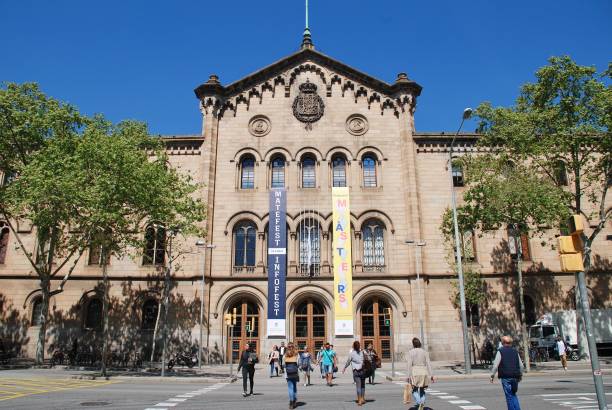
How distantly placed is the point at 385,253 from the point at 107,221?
57.6ft

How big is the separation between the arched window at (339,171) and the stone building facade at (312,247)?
10cm

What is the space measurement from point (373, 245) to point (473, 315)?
7830 millimetres

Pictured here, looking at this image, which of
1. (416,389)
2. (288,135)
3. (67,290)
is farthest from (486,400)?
(67,290)

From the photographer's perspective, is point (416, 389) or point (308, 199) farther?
point (308, 199)

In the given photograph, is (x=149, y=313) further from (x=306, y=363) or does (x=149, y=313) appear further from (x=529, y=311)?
(x=529, y=311)

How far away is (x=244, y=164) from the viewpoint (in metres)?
34.0

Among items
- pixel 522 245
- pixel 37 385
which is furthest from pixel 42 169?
pixel 522 245

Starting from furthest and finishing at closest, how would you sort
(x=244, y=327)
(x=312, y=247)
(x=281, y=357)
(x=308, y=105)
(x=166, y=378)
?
(x=308, y=105) < (x=312, y=247) < (x=244, y=327) < (x=281, y=357) < (x=166, y=378)

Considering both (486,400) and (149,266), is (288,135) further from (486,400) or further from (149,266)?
(486,400)

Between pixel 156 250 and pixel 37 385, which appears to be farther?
pixel 156 250

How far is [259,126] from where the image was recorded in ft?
113

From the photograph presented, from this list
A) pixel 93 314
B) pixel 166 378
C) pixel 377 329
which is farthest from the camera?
pixel 93 314

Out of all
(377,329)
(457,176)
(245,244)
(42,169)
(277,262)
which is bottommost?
(377,329)

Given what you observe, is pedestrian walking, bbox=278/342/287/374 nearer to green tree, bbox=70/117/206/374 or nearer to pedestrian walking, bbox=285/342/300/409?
green tree, bbox=70/117/206/374
